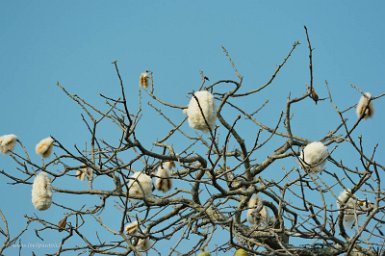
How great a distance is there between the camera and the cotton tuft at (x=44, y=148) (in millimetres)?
4051

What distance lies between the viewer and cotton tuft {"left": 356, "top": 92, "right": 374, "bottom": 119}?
382 cm

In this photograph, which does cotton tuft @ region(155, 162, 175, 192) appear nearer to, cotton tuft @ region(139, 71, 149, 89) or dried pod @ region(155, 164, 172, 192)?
dried pod @ region(155, 164, 172, 192)

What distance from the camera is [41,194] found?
3.77 m

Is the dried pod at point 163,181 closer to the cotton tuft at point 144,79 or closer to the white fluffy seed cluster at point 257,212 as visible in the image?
the white fluffy seed cluster at point 257,212

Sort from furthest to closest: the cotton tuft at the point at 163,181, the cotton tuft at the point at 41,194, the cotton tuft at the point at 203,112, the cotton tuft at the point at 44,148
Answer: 1. the cotton tuft at the point at 163,181
2. the cotton tuft at the point at 44,148
3. the cotton tuft at the point at 41,194
4. the cotton tuft at the point at 203,112

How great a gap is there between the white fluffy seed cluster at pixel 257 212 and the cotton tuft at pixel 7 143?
1.83 meters

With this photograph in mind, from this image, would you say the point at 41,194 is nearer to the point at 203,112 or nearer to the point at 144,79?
the point at 203,112

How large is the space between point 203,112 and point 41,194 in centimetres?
130

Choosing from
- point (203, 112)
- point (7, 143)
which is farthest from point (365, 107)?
point (7, 143)

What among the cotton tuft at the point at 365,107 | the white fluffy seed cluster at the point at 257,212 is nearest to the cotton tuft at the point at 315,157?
the cotton tuft at the point at 365,107

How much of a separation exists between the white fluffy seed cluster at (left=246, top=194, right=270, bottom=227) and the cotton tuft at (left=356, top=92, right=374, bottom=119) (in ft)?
3.09

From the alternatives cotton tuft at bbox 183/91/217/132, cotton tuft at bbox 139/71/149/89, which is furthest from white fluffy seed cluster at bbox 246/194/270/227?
cotton tuft at bbox 139/71/149/89

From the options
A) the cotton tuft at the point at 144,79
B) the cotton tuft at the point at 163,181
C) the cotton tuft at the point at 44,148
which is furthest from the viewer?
the cotton tuft at the point at 144,79

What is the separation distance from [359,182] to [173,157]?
3.97 ft
